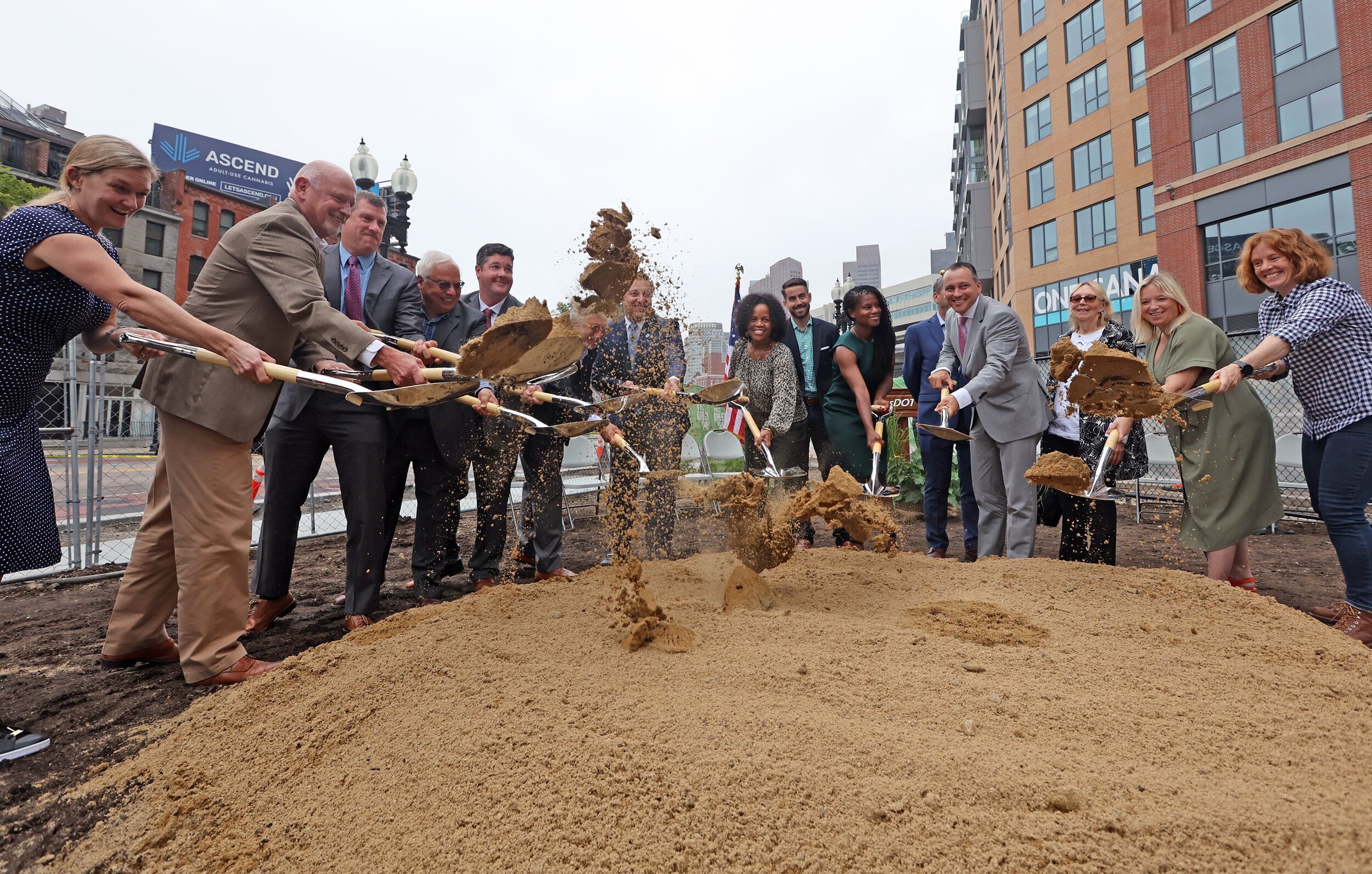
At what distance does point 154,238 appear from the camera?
28.5 metres

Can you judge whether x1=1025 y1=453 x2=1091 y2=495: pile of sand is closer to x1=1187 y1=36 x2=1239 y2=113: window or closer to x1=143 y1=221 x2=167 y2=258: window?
x1=1187 y1=36 x2=1239 y2=113: window

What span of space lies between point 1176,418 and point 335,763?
3711mm

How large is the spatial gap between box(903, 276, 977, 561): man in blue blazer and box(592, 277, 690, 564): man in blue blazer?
172cm

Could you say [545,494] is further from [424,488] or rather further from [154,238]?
[154,238]

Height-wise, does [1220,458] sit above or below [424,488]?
above

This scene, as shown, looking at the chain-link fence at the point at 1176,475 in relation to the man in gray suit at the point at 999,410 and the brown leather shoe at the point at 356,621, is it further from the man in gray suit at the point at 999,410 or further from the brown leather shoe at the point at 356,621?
the brown leather shoe at the point at 356,621

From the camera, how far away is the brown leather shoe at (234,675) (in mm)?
2434

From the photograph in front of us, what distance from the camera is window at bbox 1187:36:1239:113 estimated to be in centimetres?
1662

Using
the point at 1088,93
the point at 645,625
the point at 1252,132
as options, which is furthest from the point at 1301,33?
→ the point at 645,625

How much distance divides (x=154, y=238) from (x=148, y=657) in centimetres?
3432

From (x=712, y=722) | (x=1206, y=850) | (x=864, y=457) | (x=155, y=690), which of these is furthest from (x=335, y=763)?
(x=864, y=457)

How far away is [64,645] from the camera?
116 inches

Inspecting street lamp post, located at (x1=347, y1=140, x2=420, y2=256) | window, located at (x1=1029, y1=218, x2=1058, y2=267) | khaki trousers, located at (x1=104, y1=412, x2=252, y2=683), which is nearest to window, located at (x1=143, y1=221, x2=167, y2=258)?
street lamp post, located at (x1=347, y1=140, x2=420, y2=256)

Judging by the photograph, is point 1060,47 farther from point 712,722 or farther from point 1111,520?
point 712,722
